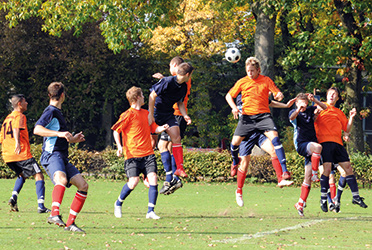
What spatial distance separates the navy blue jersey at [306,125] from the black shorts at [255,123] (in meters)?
1.04

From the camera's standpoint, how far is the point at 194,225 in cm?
961

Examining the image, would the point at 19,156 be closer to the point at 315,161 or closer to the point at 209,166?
the point at 315,161

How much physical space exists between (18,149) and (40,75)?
15.4 metres

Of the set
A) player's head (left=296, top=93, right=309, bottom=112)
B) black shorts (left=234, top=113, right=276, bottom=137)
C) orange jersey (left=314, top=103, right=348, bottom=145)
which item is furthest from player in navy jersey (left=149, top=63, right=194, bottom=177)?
orange jersey (left=314, top=103, right=348, bottom=145)

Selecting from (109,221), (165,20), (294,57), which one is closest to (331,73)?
(294,57)

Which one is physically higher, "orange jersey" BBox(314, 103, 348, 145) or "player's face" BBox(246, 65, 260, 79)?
"player's face" BBox(246, 65, 260, 79)

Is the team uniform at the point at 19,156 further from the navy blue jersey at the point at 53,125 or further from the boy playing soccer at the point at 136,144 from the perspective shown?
the navy blue jersey at the point at 53,125

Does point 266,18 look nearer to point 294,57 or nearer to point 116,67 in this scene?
point 294,57

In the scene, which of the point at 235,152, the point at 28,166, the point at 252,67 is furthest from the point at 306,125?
the point at 28,166

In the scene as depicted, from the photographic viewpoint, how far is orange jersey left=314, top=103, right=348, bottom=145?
1152 cm

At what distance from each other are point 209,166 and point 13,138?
9028mm

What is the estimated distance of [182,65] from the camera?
10414 mm

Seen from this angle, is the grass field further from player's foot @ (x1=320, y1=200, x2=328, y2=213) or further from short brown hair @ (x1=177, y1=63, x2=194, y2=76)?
short brown hair @ (x1=177, y1=63, x2=194, y2=76)

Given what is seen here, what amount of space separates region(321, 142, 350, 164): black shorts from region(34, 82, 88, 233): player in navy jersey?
519cm
